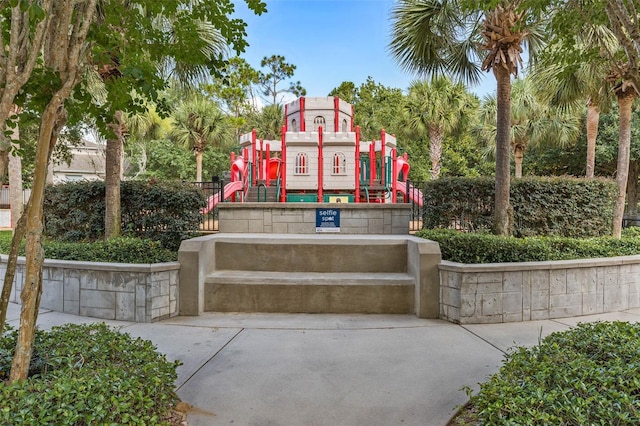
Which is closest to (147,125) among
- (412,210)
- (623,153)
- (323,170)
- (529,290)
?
(323,170)

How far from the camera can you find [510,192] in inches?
298

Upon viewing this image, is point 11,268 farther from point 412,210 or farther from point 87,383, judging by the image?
point 412,210

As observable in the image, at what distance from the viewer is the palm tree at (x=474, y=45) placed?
7039 millimetres

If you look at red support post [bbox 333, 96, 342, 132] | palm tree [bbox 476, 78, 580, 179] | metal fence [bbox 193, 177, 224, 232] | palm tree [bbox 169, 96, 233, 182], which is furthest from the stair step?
palm tree [bbox 169, 96, 233, 182]

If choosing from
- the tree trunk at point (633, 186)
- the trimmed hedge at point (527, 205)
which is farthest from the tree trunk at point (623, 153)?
the tree trunk at point (633, 186)

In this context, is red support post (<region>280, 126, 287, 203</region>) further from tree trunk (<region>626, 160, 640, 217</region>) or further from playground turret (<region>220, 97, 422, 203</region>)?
tree trunk (<region>626, 160, 640, 217</region>)

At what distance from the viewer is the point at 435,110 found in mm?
21703

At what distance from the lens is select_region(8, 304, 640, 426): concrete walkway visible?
113 inches

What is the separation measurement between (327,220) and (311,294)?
2.98m

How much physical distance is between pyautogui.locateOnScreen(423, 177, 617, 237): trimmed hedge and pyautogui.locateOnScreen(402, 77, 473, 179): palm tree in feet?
48.3

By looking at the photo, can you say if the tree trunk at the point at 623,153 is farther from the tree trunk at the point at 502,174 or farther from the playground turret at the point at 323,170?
the playground turret at the point at 323,170

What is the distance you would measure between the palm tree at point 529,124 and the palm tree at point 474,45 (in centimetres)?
1116

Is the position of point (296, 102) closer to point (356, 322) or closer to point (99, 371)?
point (356, 322)

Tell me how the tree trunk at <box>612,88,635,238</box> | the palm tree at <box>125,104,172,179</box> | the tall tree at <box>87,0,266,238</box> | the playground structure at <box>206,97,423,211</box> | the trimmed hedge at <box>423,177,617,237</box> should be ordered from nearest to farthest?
1. the tall tree at <box>87,0,266,238</box>
2. the trimmed hedge at <box>423,177,617,237</box>
3. the tree trunk at <box>612,88,635,238</box>
4. the playground structure at <box>206,97,423,211</box>
5. the palm tree at <box>125,104,172,179</box>
